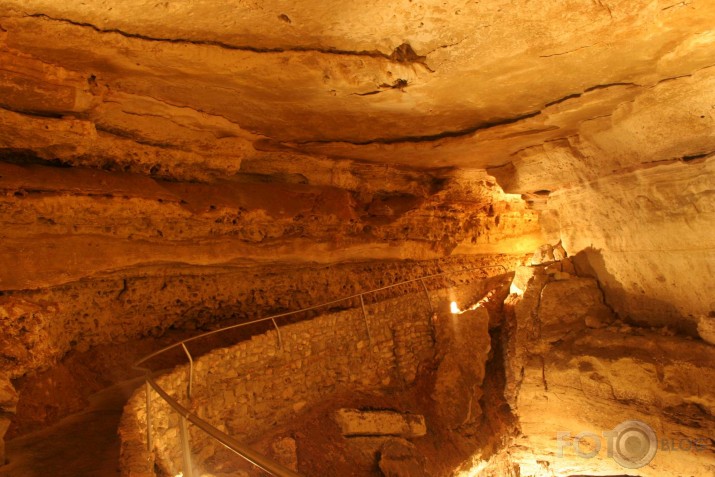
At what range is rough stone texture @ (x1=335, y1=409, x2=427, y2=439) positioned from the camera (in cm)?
659

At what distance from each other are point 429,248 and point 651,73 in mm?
6262

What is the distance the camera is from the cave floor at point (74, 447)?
3635 millimetres

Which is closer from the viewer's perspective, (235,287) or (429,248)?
(235,287)

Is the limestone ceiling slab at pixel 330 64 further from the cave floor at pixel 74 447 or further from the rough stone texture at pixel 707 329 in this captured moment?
the cave floor at pixel 74 447

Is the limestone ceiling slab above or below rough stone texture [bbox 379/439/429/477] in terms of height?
above

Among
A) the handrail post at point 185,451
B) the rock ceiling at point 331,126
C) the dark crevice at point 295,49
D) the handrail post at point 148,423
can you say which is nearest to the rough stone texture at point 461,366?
the rock ceiling at point 331,126

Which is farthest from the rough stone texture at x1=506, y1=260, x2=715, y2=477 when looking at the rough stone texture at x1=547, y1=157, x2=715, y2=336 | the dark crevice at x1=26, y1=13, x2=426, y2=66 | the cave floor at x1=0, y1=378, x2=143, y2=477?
the cave floor at x1=0, y1=378, x2=143, y2=477

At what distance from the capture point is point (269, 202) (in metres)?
7.66

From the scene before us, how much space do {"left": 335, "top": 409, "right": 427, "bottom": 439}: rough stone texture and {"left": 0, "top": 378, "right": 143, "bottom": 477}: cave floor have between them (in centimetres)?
293

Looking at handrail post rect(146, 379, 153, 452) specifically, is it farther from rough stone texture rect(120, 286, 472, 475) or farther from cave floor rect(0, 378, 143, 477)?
cave floor rect(0, 378, 143, 477)

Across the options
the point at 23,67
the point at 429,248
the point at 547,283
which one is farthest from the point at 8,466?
the point at 429,248

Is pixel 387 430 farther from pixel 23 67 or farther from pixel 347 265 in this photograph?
pixel 23 67

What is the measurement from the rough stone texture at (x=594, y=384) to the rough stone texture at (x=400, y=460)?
1921 mm

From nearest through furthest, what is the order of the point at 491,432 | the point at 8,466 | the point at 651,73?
the point at 8,466 → the point at 651,73 → the point at 491,432
